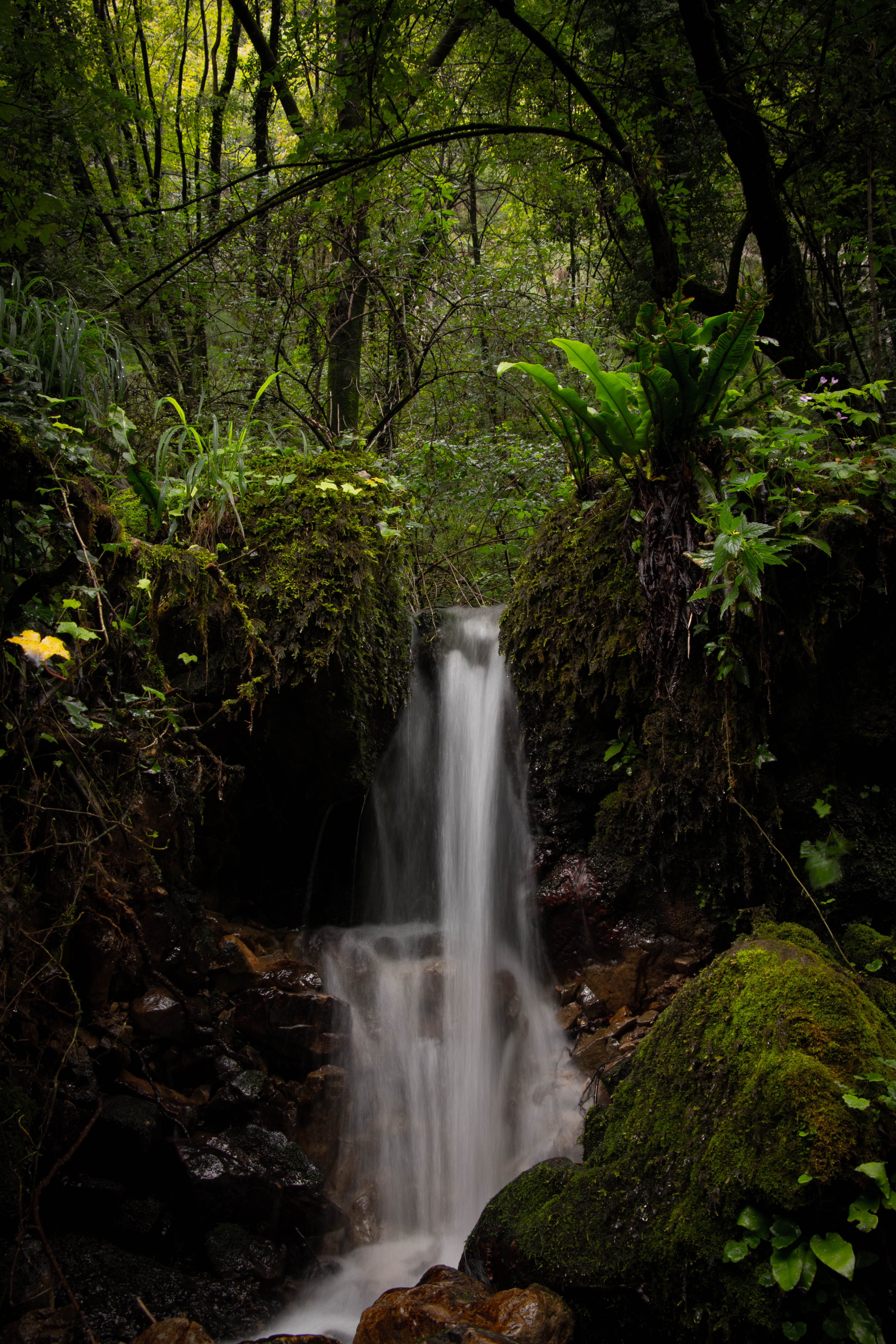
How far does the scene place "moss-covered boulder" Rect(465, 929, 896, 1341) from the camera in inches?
Answer: 72.0

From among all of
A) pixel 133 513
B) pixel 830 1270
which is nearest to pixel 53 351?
pixel 133 513

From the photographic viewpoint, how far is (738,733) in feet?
10.4

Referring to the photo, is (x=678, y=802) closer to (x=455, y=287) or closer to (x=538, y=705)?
(x=538, y=705)

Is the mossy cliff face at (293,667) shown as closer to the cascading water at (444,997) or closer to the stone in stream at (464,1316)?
the cascading water at (444,997)

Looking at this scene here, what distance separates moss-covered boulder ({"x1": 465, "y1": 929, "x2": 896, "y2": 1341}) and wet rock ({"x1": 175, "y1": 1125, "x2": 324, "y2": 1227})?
2.87ft

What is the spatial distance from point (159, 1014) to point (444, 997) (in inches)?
59.3

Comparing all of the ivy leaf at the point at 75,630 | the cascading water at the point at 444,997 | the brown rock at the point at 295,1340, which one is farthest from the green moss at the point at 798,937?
the ivy leaf at the point at 75,630

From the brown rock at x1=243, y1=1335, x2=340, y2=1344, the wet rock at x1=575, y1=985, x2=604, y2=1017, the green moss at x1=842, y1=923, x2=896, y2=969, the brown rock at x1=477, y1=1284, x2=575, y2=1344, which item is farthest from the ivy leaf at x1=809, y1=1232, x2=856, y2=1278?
the wet rock at x1=575, y1=985, x2=604, y2=1017

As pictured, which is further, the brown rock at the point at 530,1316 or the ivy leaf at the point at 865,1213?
the brown rock at the point at 530,1316

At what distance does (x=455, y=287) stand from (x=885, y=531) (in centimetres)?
487

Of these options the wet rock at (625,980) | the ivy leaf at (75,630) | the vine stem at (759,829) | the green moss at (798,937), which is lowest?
the wet rock at (625,980)

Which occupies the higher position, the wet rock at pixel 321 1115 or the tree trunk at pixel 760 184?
the tree trunk at pixel 760 184

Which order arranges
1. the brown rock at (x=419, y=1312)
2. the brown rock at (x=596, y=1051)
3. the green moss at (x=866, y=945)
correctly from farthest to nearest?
the brown rock at (x=596, y=1051) → the green moss at (x=866, y=945) → the brown rock at (x=419, y=1312)

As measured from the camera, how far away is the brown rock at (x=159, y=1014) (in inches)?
126
